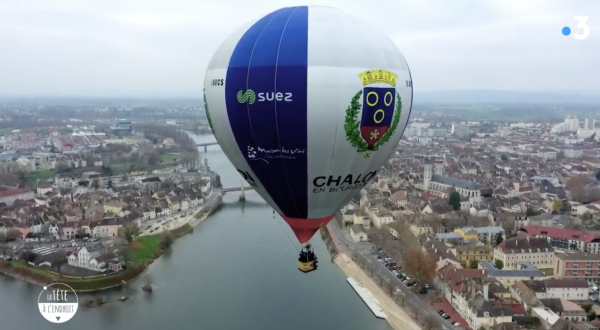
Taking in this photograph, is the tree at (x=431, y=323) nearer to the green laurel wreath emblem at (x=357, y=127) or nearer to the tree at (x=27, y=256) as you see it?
the green laurel wreath emblem at (x=357, y=127)

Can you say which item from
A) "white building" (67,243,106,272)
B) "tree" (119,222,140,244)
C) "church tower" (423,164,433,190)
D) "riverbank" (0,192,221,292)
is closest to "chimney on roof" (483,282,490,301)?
"riverbank" (0,192,221,292)

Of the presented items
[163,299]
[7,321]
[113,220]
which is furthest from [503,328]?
[113,220]

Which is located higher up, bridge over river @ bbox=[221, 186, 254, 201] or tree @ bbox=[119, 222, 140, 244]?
Answer: tree @ bbox=[119, 222, 140, 244]

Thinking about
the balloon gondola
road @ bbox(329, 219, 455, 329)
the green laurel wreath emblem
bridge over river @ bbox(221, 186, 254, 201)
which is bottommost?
bridge over river @ bbox(221, 186, 254, 201)

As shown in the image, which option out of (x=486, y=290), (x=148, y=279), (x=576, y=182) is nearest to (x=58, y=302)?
(x=148, y=279)

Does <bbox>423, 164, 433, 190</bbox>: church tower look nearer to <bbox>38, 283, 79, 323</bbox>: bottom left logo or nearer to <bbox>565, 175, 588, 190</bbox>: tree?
<bbox>565, 175, 588, 190</bbox>: tree

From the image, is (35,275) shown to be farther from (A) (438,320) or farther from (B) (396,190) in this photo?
(B) (396,190)
